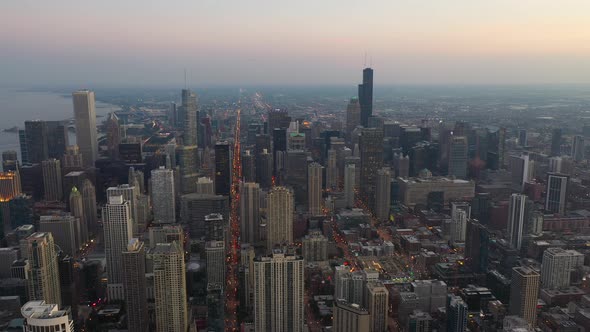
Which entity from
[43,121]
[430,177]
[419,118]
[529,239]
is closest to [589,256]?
[529,239]

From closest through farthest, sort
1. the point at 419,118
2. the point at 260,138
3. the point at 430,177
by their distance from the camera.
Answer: the point at 430,177, the point at 419,118, the point at 260,138

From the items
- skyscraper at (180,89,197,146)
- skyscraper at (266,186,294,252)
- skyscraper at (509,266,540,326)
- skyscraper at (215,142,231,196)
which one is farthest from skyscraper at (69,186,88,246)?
skyscraper at (509,266,540,326)

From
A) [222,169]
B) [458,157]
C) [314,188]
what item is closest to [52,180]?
[222,169]

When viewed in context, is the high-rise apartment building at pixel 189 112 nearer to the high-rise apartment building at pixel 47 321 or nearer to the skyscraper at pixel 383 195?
the skyscraper at pixel 383 195

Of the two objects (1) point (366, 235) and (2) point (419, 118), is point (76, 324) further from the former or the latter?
(2) point (419, 118)

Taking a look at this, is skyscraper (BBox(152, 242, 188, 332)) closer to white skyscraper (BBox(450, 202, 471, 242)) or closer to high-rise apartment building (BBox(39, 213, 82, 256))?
high-rise apartment building (BBox(39, 213, 82, 256))

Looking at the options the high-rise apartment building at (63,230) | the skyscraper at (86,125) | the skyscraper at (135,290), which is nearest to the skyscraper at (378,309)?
the skyscraper at (135,290)

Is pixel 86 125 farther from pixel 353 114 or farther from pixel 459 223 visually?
pixel 459 223
